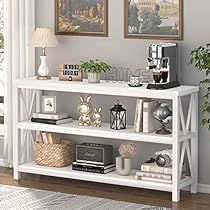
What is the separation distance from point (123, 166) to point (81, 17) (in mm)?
1338

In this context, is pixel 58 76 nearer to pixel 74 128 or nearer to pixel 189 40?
pixel 74 128

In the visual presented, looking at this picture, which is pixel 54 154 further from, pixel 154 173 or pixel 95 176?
pixel 154 173

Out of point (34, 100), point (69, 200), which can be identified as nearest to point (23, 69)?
point (34, 100)

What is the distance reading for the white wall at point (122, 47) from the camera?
20.2ft

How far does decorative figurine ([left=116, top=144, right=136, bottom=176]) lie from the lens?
629 cm

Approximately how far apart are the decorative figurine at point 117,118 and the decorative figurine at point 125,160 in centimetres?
16

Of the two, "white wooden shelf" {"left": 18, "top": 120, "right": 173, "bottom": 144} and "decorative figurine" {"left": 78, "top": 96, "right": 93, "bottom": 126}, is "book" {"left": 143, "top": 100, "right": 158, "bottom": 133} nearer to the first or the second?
"white wooden shelf" {"left": 18, "top": 120, "right": 173, "bottom": 144}

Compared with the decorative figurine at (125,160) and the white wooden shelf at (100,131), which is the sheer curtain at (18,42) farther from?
the decorative figurine at (125,160)

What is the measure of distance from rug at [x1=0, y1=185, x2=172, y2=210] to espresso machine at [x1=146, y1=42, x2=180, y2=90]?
3.06ft

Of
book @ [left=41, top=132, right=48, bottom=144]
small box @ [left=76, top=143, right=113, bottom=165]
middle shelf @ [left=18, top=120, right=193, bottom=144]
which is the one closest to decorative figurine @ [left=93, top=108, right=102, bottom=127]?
middle shelf @ [left=18, top=120, right=193, bottom=144]

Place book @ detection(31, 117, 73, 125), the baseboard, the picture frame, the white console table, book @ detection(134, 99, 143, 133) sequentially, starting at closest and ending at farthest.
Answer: the white console table < book @ detection(134, 99, 143, 133) < book @ detection(31, 117, 73, 125) < the picture frame < the baseboard

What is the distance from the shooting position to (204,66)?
19.4 ft

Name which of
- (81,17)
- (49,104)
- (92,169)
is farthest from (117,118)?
(81,17)

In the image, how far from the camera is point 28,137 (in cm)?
695
